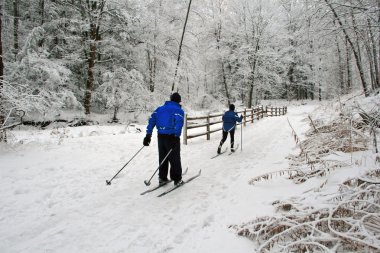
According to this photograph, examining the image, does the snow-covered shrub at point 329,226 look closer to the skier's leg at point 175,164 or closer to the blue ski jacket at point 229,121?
the skier's leg at point 175,164

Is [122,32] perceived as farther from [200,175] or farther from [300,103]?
[300,103]

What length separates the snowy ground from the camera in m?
3.14

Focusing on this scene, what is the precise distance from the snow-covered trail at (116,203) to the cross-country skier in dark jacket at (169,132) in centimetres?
43

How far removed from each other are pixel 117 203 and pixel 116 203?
0.06ft

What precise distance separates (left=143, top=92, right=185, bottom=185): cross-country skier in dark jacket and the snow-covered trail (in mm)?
433

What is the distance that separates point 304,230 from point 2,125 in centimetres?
731

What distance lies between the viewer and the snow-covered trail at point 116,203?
3146mm

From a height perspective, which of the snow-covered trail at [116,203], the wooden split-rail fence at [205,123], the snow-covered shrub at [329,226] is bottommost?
the snow-covered trail at [116,203]

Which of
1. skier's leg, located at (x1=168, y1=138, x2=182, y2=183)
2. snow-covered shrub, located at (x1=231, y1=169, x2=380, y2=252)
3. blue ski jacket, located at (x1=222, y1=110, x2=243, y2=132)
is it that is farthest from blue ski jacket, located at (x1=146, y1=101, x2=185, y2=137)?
blue ski jacket, located at (x1=222, y1=110, x2=243, y2=132)

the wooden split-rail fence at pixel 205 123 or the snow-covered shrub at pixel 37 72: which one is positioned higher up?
the snow-covered shrub at pixel 37 72

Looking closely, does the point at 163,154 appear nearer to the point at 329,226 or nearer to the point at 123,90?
the point at 329,226

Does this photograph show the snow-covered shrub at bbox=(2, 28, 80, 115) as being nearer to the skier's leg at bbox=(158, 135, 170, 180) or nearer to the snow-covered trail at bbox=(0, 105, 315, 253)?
the snow-covered trail at bbox=(0, 105, 315, 253)

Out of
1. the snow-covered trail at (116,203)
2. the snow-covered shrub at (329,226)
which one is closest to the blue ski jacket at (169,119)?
the snow-covered trail at (116,203)

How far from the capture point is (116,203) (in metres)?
4.40
